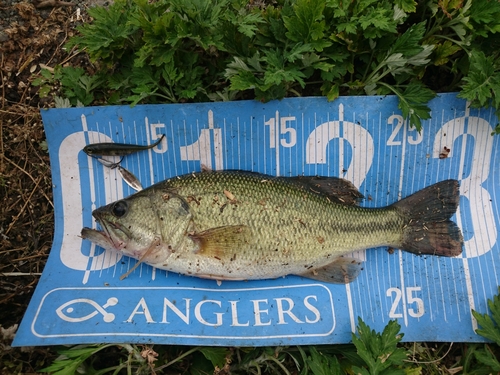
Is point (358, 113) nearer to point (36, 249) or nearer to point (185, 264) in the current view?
point (185, 264)

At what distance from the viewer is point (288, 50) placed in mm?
2816

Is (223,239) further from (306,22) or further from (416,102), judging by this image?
(416,102)

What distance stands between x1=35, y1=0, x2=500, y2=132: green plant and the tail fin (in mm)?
618

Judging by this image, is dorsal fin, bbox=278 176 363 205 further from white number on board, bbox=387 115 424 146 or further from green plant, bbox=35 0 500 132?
green plant, bbox=35 0 500 132

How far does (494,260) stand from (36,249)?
13.2 feet

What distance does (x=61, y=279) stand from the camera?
10.3 feet

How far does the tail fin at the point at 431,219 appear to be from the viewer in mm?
3029

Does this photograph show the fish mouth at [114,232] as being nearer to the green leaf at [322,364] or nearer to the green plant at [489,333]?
the green leaf at [322,364]

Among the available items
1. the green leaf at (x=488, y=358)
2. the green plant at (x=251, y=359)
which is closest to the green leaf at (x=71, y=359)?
the green plant at (x=251, y=359)

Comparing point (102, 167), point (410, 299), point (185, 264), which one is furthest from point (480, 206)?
point (102, 167)

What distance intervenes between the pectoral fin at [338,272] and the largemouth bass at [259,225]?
0.06 feet

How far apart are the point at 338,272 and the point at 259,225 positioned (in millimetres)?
855

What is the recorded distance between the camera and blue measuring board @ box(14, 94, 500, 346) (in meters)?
3.02

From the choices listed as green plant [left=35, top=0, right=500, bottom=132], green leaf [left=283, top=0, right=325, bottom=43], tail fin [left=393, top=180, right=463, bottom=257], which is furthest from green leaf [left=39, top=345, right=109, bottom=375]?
green leaf [left=283, top=0, right=325, bottom=43]
